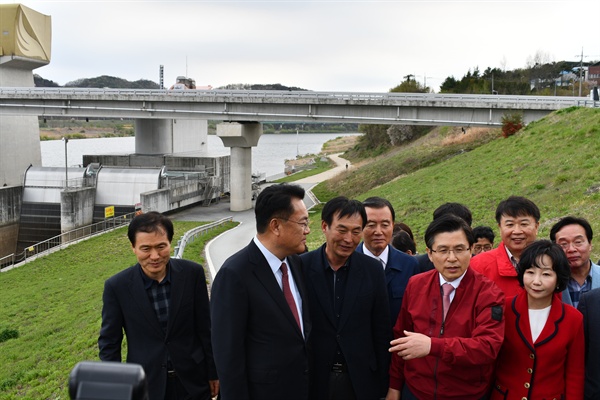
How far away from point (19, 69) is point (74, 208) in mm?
14997

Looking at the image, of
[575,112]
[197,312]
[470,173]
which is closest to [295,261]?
[197,312]

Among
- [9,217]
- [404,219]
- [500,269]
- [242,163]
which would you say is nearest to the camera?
[500,269]

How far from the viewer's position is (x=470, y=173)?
74.0ft

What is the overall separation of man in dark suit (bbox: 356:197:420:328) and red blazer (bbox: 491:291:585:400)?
3.45 ft

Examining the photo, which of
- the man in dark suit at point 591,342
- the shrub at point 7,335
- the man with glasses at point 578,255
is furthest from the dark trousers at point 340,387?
the shrub at point 7,335

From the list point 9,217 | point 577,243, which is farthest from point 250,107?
point 577,243

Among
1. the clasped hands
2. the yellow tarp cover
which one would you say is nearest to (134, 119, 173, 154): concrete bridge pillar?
the yellow tarp cover

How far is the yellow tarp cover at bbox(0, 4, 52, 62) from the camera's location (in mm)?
38781

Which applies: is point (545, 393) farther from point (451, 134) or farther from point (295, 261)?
point (451, 134)

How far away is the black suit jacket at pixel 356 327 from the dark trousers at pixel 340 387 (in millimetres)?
32

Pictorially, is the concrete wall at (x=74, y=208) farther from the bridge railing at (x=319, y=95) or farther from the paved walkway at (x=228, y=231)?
the bridge railing at (x=319, y=95)

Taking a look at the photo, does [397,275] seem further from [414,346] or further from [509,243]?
[414,346]

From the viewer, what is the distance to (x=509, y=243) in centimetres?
437

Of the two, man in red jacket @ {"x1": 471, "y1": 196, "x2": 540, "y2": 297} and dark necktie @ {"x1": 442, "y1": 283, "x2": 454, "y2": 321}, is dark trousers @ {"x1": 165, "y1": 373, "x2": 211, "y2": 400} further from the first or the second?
man in red jacket @ {"x1": 471, "y1": 196, "x2": 540, "y2": 297}
